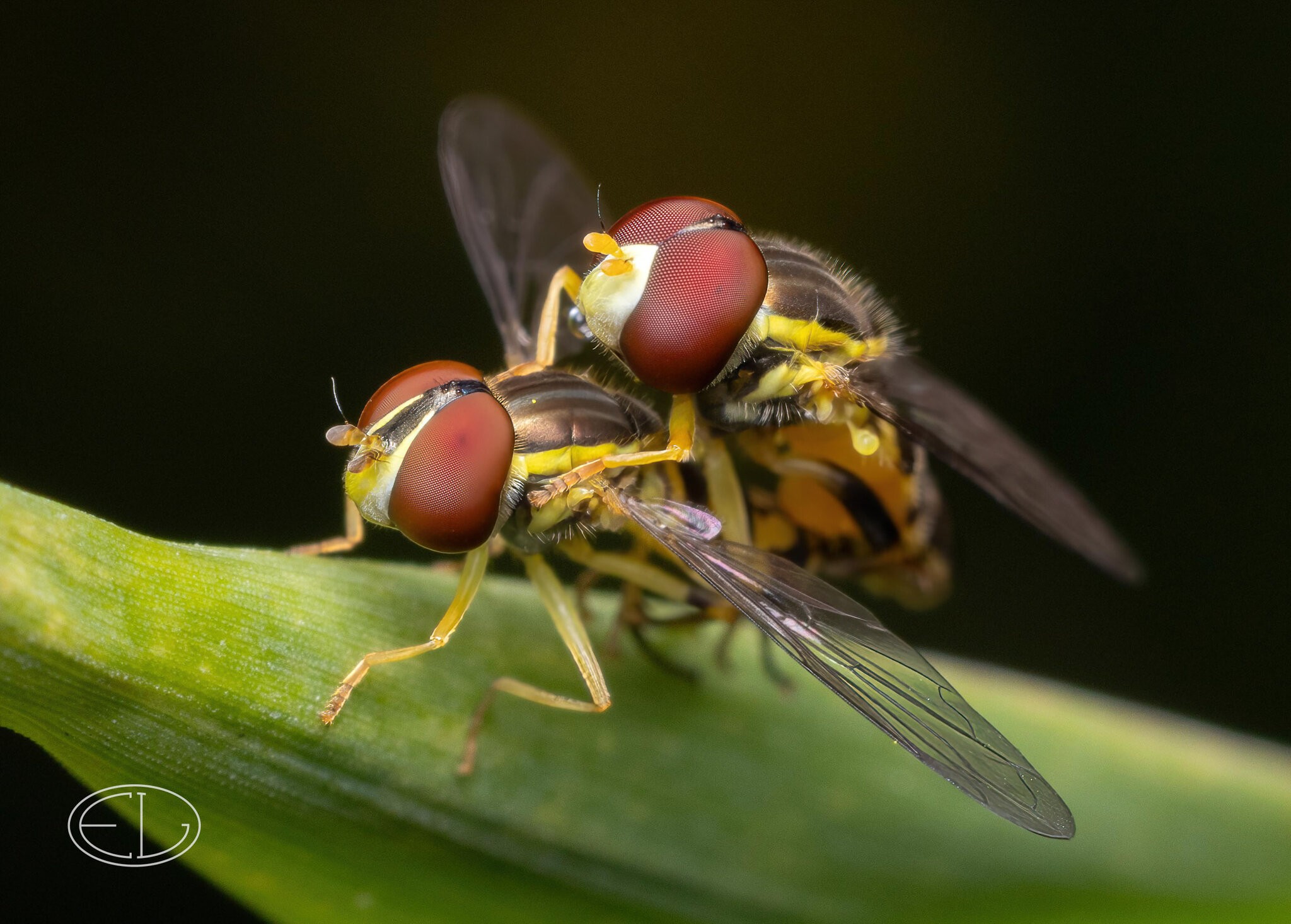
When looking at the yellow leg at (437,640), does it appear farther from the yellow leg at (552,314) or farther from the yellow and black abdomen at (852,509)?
the yellow and black abdomen at (852,509)

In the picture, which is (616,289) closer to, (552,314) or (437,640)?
(552,314)

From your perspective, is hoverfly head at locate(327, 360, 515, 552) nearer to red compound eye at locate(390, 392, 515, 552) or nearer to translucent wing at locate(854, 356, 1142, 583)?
red compound eye at locate(390, 392, 515, 552)

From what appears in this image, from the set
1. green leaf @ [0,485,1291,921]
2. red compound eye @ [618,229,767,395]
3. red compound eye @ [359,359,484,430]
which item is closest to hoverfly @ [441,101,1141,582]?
red compound eye @ [618,229,767,395]

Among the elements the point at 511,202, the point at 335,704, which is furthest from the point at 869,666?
the point at 511,202

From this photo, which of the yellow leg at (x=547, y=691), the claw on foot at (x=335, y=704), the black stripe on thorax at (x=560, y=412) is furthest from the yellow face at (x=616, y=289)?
the claw on foot at (x=335, y=704)

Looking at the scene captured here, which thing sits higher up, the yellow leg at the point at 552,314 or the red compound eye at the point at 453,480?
the yellow leg at the point at 552,314
